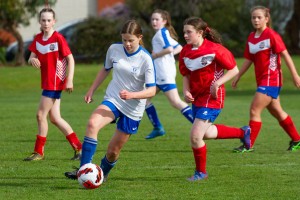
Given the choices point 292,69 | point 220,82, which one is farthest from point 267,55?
point 220,82

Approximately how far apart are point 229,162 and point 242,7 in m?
29.9

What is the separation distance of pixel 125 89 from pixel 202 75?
1072mm

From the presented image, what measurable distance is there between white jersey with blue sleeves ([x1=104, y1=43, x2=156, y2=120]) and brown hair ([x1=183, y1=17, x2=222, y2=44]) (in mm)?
705

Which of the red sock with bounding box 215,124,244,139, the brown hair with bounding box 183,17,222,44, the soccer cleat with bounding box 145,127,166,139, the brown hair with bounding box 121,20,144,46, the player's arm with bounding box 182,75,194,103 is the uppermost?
the brown hair with bounding box 121,20,144,46

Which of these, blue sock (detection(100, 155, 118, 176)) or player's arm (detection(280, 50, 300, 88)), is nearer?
blue sock (detection(100, 155, 118, 176))

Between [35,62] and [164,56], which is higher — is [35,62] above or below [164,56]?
above

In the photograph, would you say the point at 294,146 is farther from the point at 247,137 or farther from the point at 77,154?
the point at 77,154

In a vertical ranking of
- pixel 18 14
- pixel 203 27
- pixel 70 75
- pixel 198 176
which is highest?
pixel 203 27

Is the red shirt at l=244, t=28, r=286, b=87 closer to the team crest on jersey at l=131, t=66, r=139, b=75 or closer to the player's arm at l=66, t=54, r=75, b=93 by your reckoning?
the player's arm at l=66, t=54, r=75, b=93

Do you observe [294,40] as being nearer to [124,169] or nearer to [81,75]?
[81,75]

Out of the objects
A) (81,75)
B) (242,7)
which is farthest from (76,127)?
(242,7)

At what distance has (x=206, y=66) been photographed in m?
9.68

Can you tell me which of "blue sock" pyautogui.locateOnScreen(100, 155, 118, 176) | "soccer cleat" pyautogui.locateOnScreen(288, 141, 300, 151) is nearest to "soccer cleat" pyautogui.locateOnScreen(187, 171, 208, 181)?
"blue sock" pyautogui.locateOnScreen(100, 155, 118, 176)

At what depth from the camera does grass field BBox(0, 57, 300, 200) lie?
28.6 ft
